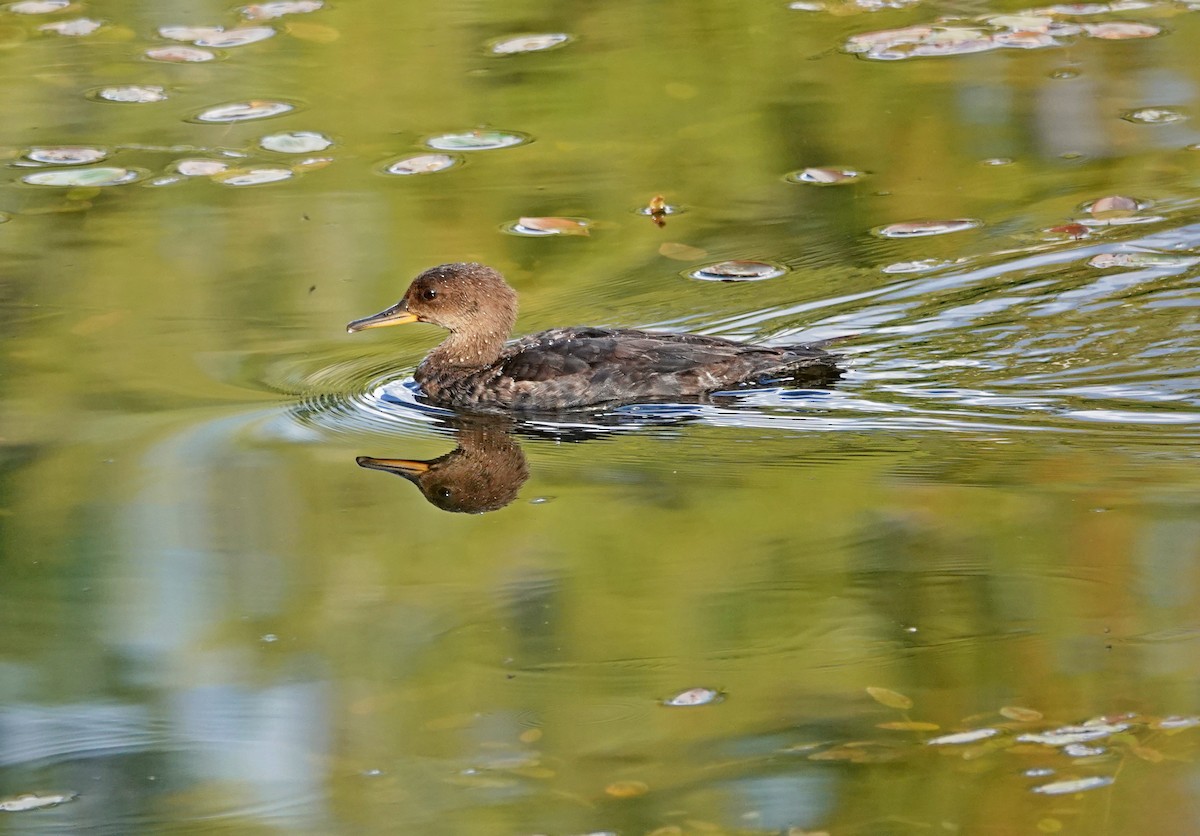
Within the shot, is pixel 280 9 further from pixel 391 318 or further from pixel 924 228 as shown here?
pixel 924 228

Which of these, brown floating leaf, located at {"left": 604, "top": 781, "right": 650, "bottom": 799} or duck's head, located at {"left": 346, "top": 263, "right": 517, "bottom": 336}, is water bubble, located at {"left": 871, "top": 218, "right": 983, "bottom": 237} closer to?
duck's head, located at {"left": 346, "top": 263, "right": 517, "bottom": 336}

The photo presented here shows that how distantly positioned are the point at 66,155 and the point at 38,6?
352cm

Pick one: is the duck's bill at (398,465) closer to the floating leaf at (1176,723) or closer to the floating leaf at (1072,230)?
the floating leaf at (1176,723)

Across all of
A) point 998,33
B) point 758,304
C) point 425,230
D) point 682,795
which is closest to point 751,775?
point 682,795

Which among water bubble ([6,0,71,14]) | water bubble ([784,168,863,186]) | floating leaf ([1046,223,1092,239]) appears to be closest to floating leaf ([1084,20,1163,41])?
water bubble ([784,168,863,186])

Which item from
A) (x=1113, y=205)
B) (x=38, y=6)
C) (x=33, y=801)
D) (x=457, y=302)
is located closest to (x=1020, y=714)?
(x=33, y=801)

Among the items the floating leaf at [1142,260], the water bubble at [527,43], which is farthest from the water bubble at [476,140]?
the floating leaf at [1142,260]

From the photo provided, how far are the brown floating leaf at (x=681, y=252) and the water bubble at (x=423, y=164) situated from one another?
1.95 metres

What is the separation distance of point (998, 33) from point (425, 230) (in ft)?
17.3

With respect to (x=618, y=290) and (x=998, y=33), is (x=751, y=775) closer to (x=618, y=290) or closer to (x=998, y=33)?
(x=618, y=290)

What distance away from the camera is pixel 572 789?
4695 millimetres

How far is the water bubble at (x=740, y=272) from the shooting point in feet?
31.0

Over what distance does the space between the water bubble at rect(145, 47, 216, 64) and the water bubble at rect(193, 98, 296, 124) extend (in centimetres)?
120

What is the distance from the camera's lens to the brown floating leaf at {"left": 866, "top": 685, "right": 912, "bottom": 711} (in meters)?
4.98
